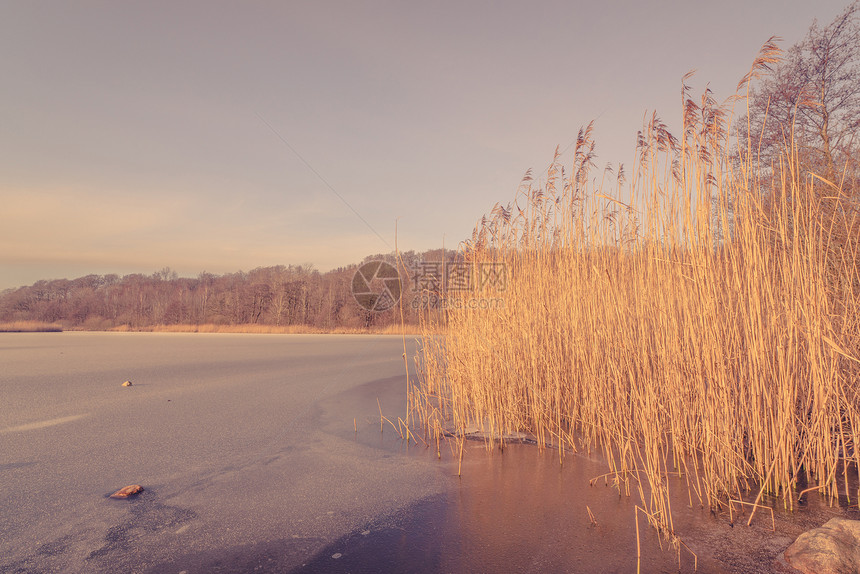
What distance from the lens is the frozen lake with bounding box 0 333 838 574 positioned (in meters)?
1.71

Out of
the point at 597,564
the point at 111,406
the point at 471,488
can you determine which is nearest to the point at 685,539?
the point at 597,564

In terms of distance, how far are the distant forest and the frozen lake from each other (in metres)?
17.0

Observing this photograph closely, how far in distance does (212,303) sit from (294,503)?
4604cm

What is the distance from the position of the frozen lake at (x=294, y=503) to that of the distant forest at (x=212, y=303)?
17.0 m

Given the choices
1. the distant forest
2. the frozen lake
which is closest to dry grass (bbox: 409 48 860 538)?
the frozen lake

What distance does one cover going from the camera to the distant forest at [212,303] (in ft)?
107

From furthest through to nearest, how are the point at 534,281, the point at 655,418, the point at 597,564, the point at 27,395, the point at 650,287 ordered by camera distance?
the point at 27,395
the point at 534,281
the point at 650,287
the point at 655,418
the point at 597,564

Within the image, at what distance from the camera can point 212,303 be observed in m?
42.8

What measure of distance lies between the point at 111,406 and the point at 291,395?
1811 millimetres

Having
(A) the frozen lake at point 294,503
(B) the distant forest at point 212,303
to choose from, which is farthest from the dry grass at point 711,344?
(B) the distant forest at point 212,303

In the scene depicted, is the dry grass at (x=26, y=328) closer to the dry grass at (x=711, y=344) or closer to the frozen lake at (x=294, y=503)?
the frozen lake at (x=294, y=503)

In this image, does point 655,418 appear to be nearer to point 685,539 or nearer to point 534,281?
point 685,539

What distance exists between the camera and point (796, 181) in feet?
7.66

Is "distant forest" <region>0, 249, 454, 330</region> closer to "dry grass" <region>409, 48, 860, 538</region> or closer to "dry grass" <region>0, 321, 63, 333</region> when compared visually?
"dry grass" <region>0, 321, 63, 333</region>
